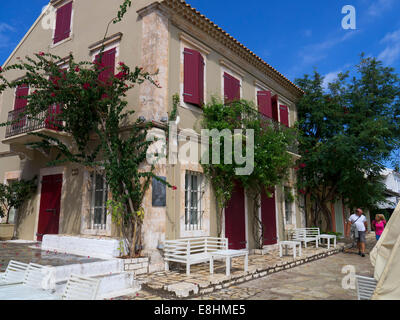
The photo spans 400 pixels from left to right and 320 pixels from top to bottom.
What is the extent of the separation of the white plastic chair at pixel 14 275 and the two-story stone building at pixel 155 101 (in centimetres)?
289

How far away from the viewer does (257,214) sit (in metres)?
10.7

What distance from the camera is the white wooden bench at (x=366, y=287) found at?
3953 millimetres

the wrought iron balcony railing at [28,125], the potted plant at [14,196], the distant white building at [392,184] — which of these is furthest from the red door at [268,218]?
the distant white building at [392,184]

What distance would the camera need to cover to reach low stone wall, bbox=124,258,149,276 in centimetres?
654

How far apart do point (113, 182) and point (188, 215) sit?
233 centimetres

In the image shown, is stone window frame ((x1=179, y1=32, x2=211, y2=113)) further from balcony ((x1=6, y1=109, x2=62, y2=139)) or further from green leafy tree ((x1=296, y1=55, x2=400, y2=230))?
green leafy tree ((x1=296, y1=55, x2=400, y2=230))

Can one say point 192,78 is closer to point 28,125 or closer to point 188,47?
point 188,47

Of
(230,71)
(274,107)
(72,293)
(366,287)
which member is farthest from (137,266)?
(274,107)

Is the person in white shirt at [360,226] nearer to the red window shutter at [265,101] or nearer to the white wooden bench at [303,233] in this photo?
the white wooden bench at [303,233]

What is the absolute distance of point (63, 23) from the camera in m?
10.9

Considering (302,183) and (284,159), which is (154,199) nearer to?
(284,159)

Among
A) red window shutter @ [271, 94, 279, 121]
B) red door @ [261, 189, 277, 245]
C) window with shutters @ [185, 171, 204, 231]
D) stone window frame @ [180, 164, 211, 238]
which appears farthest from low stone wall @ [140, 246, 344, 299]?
red window shutter @ [271, 94, 279, 121]

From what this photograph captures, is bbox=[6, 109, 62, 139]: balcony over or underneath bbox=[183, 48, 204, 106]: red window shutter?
underneath

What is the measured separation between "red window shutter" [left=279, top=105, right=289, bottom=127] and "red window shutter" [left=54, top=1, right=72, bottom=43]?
8750 mm
